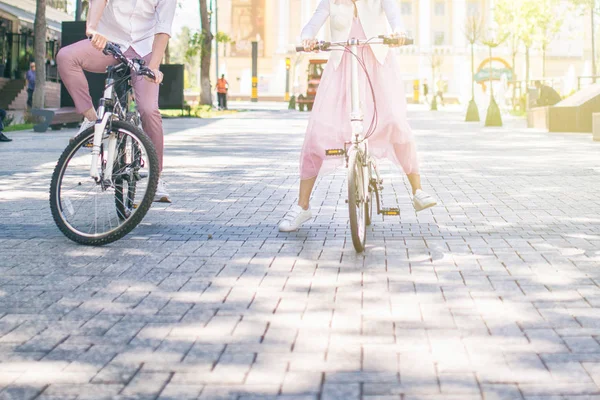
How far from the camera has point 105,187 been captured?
649 cm

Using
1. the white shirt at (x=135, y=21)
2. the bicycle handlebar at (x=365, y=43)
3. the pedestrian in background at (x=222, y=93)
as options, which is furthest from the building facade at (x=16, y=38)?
the bicycle handlebar at (x=365, y=43)

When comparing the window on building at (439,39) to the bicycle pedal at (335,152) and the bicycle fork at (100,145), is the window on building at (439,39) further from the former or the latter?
the bicycle pedal at (335,152)

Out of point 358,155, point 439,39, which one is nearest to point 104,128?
point 358,155

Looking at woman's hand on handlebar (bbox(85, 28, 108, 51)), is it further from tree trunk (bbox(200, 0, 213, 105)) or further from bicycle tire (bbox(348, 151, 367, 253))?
tree trunk (bbox(200, 0, 213, 105))

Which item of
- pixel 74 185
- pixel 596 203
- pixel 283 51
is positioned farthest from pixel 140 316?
pixel 283 51

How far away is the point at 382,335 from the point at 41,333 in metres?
1.36

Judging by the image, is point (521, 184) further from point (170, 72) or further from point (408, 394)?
point (170, 72)

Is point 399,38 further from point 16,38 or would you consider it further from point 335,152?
point 16,38

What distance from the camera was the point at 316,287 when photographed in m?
5.07

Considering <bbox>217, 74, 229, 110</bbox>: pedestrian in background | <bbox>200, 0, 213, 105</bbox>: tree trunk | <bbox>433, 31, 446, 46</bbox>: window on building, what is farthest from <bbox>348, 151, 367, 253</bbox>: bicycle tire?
<bbox>433, 31, 446, 46</bbox>: window on building

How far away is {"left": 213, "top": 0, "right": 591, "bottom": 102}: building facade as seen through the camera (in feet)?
339

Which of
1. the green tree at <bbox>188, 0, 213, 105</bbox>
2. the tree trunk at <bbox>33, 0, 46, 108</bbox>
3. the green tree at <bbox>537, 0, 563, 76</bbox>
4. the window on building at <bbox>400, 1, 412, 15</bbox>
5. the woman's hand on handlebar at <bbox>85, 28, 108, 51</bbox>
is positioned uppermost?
the window on building at <bbox>400, 1, 412, 15</bbox>

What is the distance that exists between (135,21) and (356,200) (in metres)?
2.17

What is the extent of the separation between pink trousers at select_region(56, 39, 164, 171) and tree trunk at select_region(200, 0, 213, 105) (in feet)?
107
